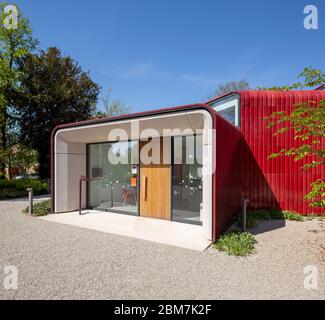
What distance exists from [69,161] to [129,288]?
6.64 metres

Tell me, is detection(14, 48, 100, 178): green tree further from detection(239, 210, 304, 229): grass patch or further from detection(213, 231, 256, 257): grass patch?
detection(213, 231, 256, 257): grass patch

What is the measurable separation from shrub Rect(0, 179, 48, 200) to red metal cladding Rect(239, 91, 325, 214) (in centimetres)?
1384

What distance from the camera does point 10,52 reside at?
58.9 ft

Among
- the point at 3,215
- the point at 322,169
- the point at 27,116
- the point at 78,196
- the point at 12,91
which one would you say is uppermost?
the point at 12,91

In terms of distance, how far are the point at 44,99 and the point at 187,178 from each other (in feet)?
49.7

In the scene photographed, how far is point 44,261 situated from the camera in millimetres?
4414

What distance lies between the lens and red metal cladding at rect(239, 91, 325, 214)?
8344 mm

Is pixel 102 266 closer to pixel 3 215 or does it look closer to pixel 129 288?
pixel 129 288

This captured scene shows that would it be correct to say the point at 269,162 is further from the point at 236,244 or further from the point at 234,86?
the point at 234,86

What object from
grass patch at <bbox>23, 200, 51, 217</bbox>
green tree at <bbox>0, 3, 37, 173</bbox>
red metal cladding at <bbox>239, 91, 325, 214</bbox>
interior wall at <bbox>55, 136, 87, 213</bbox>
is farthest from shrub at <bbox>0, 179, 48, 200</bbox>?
red metal cladding at <bbox>239, 91, 325, 214</bbox>

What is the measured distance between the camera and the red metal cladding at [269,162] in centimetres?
834

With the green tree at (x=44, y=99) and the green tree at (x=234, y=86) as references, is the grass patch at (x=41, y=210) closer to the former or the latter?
the green tree at (x=44, y=99)
